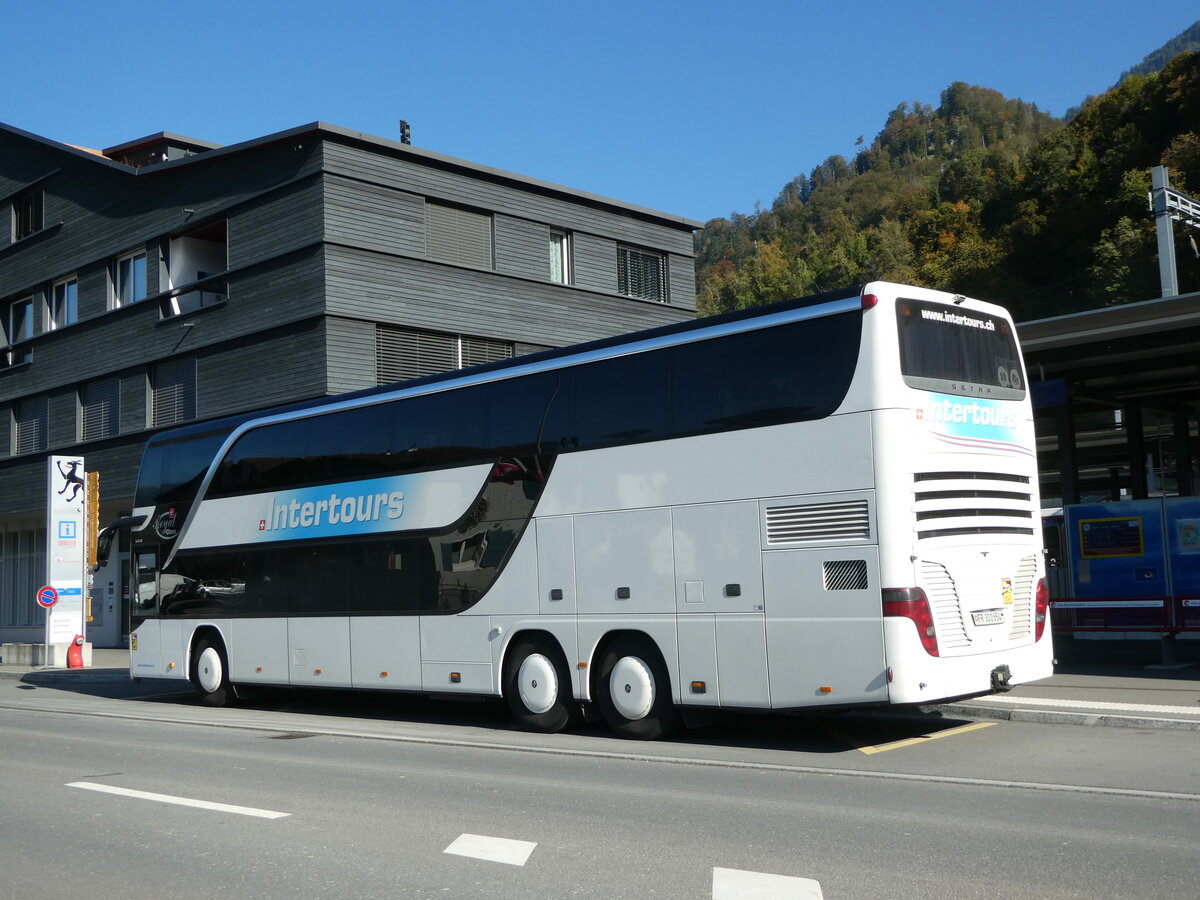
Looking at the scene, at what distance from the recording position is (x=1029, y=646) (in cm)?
1177

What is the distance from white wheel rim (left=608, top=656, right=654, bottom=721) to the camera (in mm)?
12508

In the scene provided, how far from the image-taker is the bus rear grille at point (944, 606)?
10.7 metres

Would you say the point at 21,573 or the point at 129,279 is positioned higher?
the point at 129,279

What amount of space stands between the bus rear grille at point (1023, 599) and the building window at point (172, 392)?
23.1m

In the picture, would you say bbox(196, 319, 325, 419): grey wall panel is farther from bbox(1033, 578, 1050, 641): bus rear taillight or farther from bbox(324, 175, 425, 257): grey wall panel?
bbox(1033, 578, 1050, 641): bus rear taillight

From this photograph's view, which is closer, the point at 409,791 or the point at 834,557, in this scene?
the point at 409,791

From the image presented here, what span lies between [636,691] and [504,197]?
67.6 ft

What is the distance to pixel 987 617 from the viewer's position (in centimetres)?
1124

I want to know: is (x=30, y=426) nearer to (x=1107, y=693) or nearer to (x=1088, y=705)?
(x=1107, y=693)

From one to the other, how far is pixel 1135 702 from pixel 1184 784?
14.8 ft

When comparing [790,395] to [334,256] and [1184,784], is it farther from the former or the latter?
[334,256]

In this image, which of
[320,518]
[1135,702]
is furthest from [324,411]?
[1135,702]

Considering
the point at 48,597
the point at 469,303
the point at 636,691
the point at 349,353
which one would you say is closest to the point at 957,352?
the point at 636,691

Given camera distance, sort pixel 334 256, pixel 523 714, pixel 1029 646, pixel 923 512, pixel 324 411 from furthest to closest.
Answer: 1. pixel 334 256
2. pixel 324 411
3. pixel 523 714
4. pixel 1029 646
5. pixel 923 512
